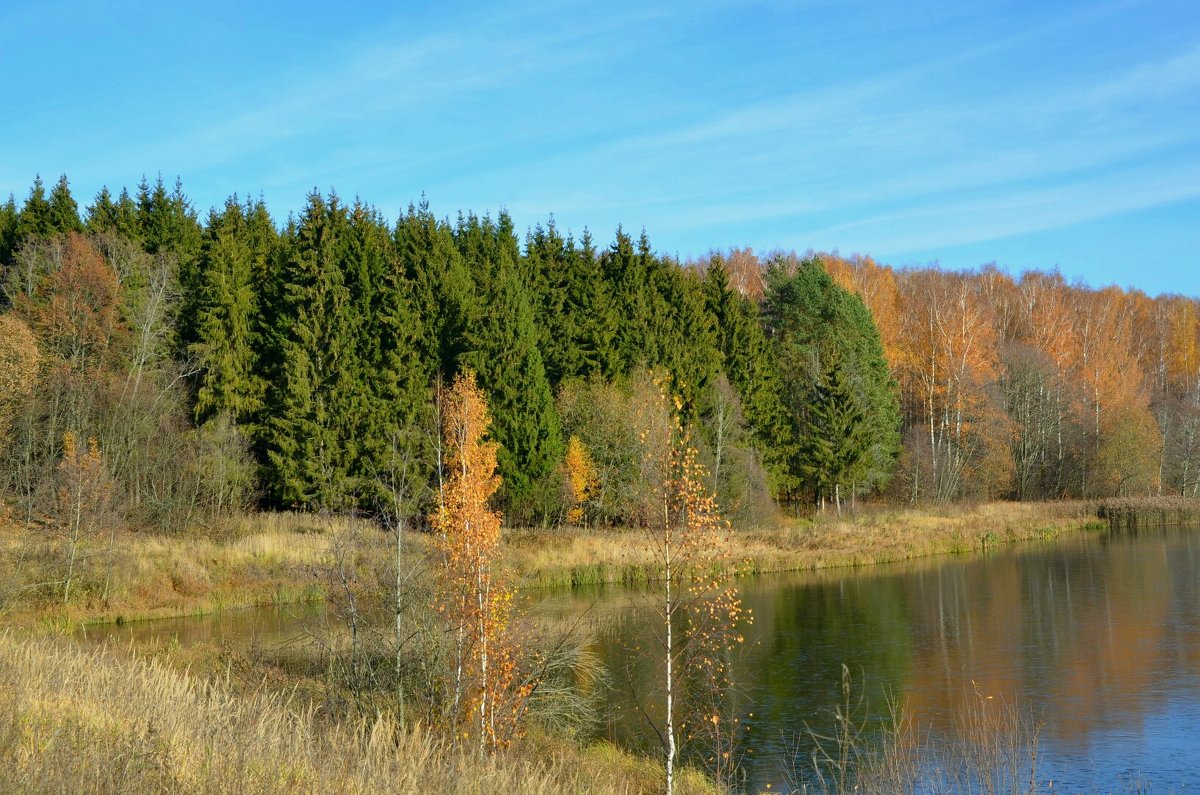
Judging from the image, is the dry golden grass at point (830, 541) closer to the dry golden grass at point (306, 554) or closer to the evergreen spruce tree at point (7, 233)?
the dry golden grass at point (306, 554)

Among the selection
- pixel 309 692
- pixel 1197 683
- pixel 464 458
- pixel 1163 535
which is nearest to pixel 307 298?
pixel 464 458

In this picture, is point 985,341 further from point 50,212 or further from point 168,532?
point 50,212

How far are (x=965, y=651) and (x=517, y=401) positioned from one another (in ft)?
72.9

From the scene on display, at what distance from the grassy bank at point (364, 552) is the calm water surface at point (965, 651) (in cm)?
155

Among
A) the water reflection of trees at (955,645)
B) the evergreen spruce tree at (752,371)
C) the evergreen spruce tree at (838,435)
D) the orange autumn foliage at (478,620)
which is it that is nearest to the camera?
the orange autumn foliage at (478,620)

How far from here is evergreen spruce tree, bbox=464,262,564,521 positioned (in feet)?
136

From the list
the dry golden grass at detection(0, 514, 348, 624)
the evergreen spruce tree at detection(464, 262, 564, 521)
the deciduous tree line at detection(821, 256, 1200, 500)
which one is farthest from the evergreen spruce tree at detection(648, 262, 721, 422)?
the dry golden grass at detection(0, 514, 348, 624)

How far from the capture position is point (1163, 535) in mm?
46469

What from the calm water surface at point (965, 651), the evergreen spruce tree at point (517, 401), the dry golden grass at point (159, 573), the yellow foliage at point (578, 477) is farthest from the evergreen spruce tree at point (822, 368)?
the dry golden grass at point (159, 573)

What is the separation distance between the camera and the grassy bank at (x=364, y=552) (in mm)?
28219

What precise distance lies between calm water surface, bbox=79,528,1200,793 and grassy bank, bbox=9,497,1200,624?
1.55 meters

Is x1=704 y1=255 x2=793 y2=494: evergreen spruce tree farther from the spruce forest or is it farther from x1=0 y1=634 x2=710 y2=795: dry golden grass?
x1=0 y1=634 x2=710 y2=795: dry golden grass

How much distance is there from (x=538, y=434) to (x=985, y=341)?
3359cm

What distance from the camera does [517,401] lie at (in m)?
42.1
